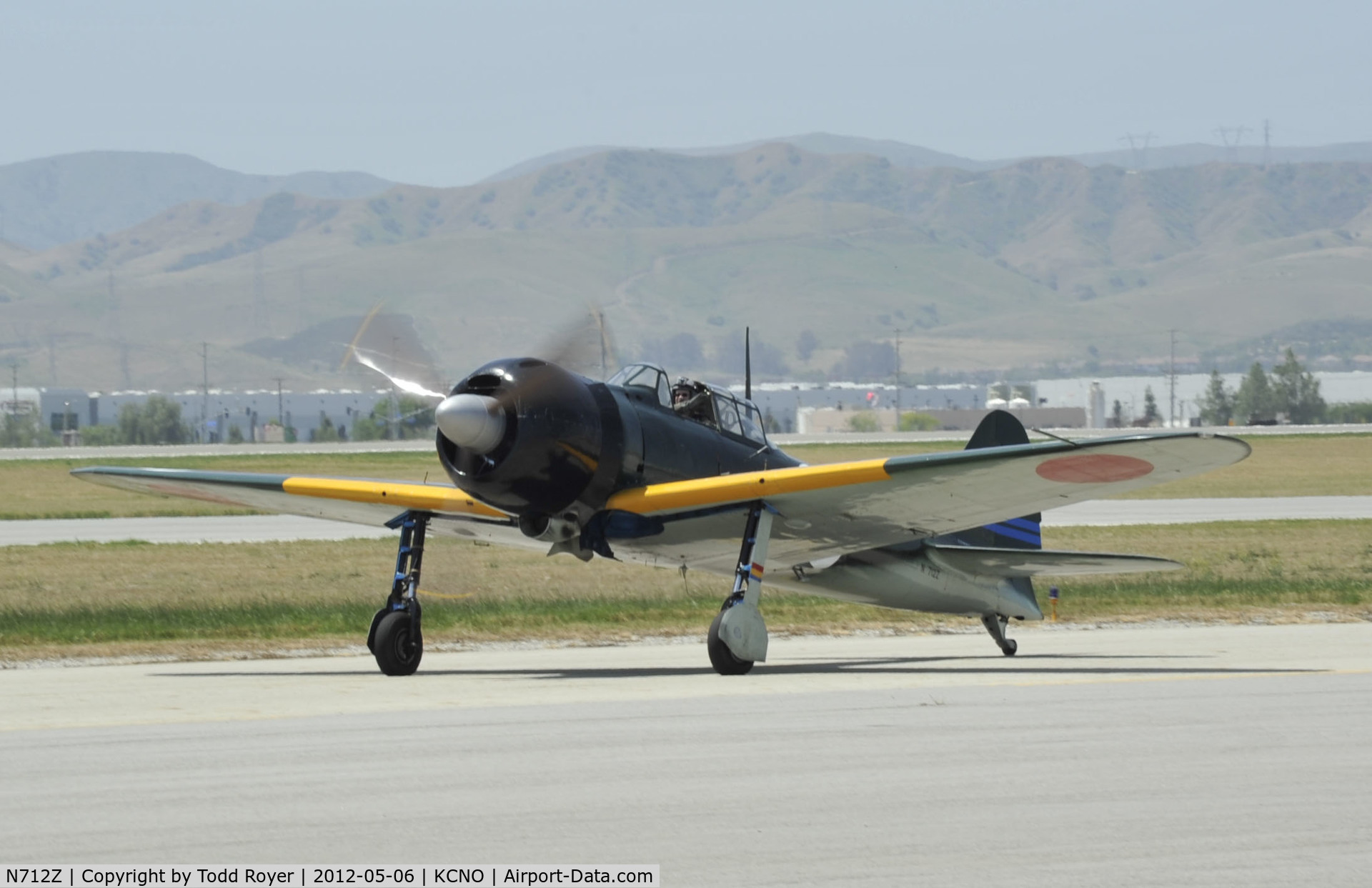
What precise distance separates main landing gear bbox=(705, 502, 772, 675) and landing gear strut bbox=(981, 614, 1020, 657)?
143 inches

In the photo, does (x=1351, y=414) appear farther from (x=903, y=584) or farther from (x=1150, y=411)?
(x=903, y=584)

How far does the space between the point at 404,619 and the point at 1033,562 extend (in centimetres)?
590

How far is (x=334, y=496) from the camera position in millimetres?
14953

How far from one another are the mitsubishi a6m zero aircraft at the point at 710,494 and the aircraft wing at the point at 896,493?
0.02 metres

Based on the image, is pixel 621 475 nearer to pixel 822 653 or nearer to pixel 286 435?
pixel 822 653

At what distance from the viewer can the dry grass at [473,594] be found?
17.9m

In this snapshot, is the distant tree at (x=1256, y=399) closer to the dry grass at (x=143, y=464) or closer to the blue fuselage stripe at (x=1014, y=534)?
the dry grass at (x=143, y=464)

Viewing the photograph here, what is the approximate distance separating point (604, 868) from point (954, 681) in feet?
21.9

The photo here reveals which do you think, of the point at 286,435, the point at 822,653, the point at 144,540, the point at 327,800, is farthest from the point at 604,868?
the point at 286,435

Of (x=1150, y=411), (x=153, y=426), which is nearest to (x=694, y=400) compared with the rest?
(x=153, y=426)

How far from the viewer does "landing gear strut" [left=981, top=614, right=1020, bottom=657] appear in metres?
16.2

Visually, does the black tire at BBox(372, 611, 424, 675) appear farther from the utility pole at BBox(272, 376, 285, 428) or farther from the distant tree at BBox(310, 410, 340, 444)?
the utility pole at BBox(272, 376, 285, 428)

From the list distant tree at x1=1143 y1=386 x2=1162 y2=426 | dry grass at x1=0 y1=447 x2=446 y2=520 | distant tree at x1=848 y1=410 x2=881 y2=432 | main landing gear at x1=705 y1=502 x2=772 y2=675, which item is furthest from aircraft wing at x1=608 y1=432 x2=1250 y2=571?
distant tree at x1=1143 y1=386 x2=1162 y2=426
